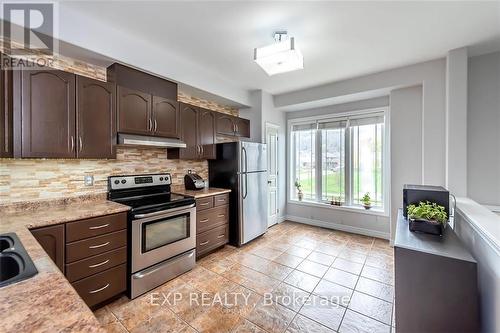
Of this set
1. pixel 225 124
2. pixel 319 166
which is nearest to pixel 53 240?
pixel 225 124

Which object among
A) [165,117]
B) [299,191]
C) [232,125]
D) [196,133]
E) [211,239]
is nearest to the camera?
[165,117]

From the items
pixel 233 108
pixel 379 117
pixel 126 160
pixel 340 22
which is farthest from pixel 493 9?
pixel 126 160

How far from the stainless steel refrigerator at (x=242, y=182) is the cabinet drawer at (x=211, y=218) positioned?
6.7 inches

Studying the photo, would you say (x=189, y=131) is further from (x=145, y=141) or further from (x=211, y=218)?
(x=211, y=218)

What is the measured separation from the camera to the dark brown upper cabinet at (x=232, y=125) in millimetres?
3672

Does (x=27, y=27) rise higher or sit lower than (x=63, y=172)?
higher

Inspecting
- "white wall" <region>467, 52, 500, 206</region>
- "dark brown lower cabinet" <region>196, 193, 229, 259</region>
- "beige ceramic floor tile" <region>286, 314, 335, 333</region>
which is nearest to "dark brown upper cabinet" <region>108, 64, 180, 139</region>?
"dark brown lower cabinet" <region>196, 193, 229, 259</region>

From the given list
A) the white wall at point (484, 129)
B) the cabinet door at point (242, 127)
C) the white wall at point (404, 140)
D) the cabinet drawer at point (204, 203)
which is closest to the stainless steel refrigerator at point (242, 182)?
the cabinet drawer at point (204, 203)

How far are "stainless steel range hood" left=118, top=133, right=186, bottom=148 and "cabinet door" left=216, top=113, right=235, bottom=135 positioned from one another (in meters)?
0.94

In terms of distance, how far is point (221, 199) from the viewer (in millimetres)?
3311

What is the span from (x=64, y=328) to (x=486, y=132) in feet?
14.0

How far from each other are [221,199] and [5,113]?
2364mm

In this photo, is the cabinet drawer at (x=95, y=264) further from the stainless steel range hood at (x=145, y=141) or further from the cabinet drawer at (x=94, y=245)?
the stainless steel range hood at (x=145, y=141)

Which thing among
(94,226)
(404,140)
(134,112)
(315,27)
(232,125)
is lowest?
(94,226)
